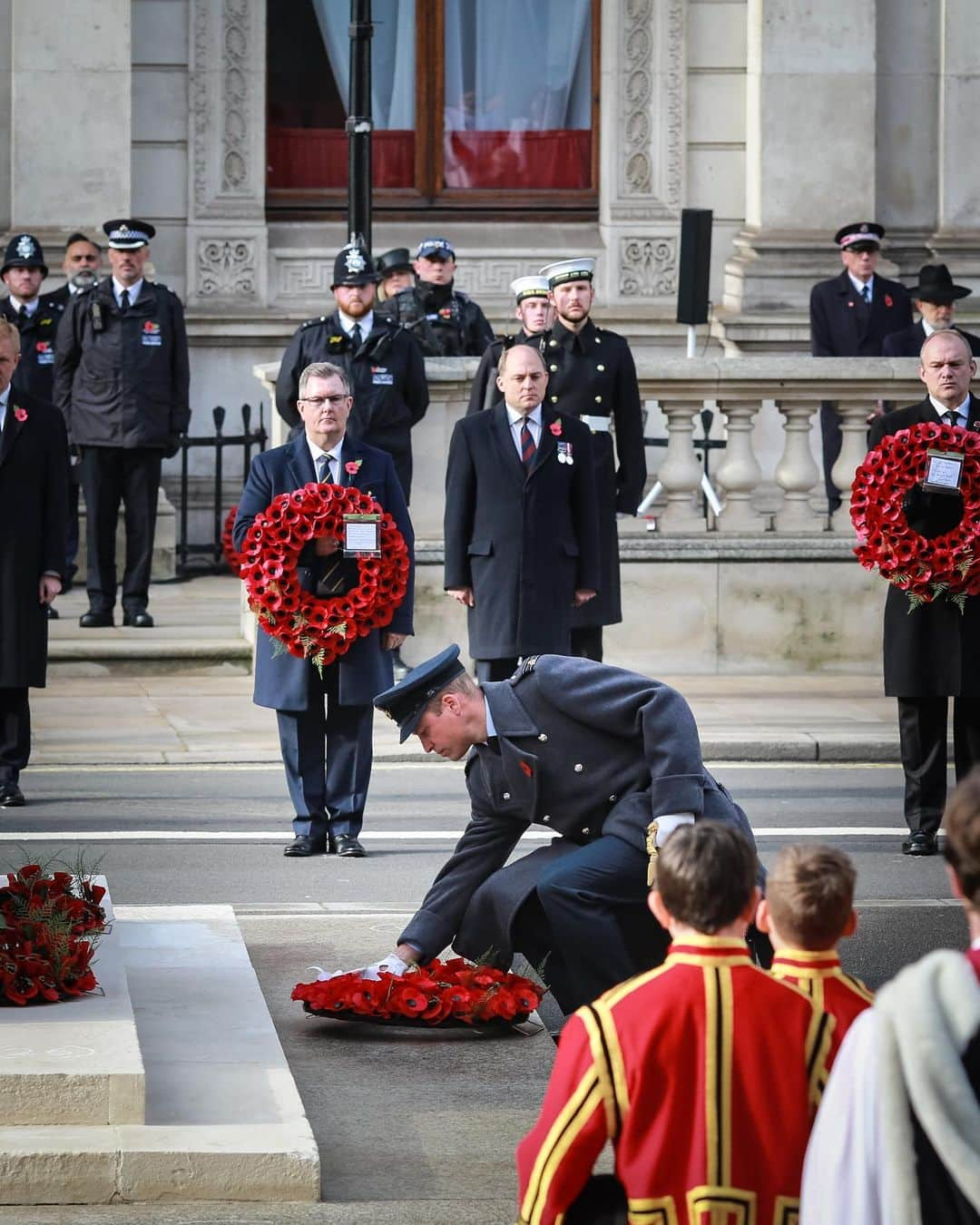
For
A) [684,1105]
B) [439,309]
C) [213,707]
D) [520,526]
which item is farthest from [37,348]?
[684,1105]

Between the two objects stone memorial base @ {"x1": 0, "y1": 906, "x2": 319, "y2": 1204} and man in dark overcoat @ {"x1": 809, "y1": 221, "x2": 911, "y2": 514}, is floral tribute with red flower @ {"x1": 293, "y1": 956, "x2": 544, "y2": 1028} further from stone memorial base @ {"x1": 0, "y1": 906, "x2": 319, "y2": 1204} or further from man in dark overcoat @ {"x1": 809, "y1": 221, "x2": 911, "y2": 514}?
man in dark overcoat @ {"x1": 809, "y1": 221, "x2": 911, "y2": 514}

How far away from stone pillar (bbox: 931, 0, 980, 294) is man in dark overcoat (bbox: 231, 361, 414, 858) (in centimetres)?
1047

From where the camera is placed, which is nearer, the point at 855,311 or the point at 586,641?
the point at 586,641

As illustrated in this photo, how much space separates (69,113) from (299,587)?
31.4ft

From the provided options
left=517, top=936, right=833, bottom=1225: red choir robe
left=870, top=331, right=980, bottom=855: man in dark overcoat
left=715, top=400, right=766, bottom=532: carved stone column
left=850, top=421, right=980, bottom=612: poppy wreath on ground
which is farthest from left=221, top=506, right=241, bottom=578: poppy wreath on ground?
left=517, top=936, right=833, bottom=1225: red choir robe

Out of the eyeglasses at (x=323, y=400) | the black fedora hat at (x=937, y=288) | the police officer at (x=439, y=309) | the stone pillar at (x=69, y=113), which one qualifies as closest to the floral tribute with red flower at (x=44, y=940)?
the eyeglasses at (x=323, y=400)

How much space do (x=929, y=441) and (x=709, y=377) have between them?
485cm

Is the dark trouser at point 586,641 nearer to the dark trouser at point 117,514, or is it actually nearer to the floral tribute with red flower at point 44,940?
the dark trouser at point 117,514

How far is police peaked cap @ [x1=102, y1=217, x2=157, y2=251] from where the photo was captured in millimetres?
16344

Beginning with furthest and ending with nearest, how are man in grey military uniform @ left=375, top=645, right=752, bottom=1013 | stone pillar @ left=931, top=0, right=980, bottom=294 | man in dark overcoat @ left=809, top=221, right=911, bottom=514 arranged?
stone pillar @ left=931, top=0, right=980, bottom=294
man in dark overcoat @ left=809, top=221, right=911, bottom=514
man in grey military uniform @ left=375, top=645, right=752, bottom=1013

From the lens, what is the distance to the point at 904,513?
10.8 m

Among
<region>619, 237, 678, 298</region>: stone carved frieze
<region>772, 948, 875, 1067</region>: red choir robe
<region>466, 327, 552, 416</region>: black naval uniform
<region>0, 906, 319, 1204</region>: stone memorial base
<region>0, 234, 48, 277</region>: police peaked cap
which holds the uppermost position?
<region>619, 237, 678, 298</region>: stone carved frieze

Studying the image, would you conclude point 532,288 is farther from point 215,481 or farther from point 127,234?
point 215,481

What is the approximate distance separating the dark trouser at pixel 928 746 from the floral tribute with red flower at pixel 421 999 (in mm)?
3541
